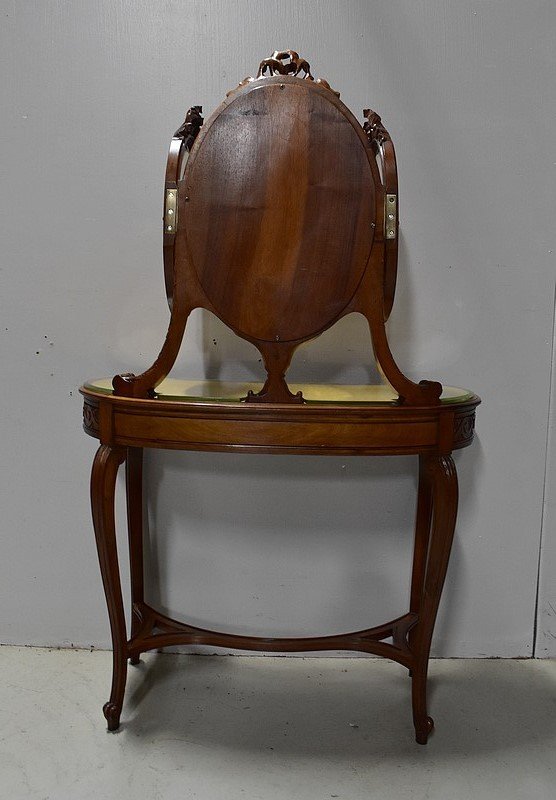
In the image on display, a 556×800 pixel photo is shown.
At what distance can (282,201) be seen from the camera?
4.55ft

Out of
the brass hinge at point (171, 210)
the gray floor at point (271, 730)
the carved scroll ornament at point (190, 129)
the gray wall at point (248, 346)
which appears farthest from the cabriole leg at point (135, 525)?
the carved scroll ornament at point (190, 129)

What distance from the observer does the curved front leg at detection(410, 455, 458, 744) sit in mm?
1504

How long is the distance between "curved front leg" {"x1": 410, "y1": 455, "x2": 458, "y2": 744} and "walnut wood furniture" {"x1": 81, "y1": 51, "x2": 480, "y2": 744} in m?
0.01

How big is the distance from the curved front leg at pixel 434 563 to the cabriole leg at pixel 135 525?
2.38 ft

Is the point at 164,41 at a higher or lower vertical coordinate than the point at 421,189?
higher

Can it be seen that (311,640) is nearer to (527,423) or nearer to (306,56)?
(527,423)

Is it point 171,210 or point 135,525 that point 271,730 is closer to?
point 135,525

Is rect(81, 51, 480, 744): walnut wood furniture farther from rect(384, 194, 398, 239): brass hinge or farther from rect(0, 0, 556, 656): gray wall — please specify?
rect(0, 0, 556, 656): gray wall

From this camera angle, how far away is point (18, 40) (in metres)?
1.85

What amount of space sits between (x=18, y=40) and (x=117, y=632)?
151 cm

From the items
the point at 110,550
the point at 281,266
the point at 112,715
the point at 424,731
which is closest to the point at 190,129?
the point at 281,266

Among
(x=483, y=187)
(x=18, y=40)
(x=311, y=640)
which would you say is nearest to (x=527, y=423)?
(x=483, y=187)

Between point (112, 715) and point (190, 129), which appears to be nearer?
point (190, 129)

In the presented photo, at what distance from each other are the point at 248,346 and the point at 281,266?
0.56 meters
